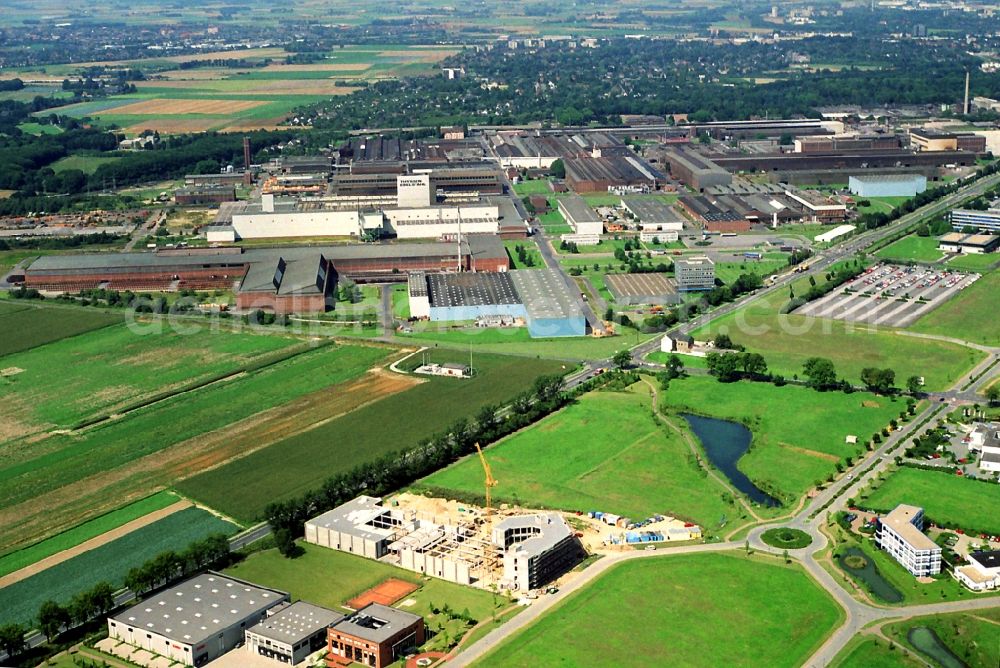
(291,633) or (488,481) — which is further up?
(488,481)

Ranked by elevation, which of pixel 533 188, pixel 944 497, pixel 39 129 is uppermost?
pixel 39 129

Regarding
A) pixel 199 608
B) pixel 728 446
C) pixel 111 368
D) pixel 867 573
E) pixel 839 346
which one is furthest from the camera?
pixel 839 346

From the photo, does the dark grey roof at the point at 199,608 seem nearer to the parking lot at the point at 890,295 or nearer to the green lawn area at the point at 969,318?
the parking lot at the point at 890,295

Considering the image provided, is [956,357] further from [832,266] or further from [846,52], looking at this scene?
[846,52]

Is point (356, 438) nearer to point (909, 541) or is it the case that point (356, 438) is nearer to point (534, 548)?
point (534, 548)

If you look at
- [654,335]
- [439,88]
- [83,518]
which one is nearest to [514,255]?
[654,335]

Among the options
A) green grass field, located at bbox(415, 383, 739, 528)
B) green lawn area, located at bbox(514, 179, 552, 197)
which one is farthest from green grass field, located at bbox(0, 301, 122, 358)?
green lawn area, located at bbox(514, 179, 552, 197)

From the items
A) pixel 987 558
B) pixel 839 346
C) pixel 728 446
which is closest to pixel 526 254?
pixel 839 346

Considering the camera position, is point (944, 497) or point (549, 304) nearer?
point (944, 497)
